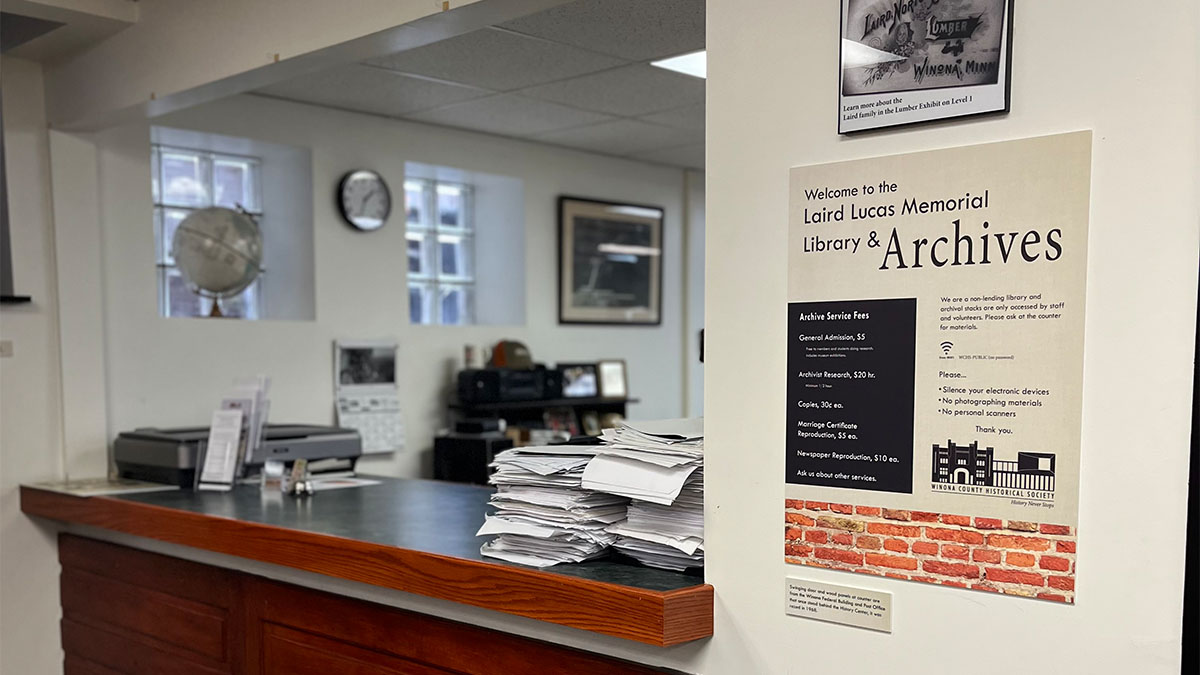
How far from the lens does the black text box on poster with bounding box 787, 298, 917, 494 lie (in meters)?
1.53

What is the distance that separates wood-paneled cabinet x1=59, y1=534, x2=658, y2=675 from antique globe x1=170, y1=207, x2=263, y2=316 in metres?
1.06

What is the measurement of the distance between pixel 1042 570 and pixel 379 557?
1.36 m

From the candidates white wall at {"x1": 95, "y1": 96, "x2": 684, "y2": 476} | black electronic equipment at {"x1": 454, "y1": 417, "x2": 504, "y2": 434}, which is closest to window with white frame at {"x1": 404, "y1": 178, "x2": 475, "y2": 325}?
white wall at {"x1": 95, "y1": 96, "x2": 684, "y2": 476}

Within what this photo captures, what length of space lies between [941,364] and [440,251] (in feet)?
13.7

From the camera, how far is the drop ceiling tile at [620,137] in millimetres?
4949

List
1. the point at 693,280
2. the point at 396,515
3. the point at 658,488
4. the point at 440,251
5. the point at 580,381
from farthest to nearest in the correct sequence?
1. the point at 693,280
2. the point at 580,381
3. the point at 440,251
4. the point at 396,515
5. the point at 658,488

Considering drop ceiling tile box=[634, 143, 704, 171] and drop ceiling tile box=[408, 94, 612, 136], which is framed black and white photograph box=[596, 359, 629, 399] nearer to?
drop ceiling tile box=[634, 143, 704, 171]

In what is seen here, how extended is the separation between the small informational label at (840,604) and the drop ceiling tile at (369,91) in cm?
290

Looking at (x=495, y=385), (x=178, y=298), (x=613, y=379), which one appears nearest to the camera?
(x=178, y=298)

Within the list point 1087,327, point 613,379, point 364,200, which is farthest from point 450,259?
point 1087,327

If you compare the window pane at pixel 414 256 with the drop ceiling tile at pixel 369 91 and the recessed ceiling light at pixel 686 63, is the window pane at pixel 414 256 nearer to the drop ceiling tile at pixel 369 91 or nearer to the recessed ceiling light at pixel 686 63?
the drop ceiling tile at pixel 369 91

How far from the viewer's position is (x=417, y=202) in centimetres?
528

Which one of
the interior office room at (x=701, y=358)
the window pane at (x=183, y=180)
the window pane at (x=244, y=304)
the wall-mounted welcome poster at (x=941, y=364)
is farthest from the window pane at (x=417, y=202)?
the wall-mounted welcome poster at (x=941, y=364)

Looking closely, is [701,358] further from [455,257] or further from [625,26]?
[455,257]
